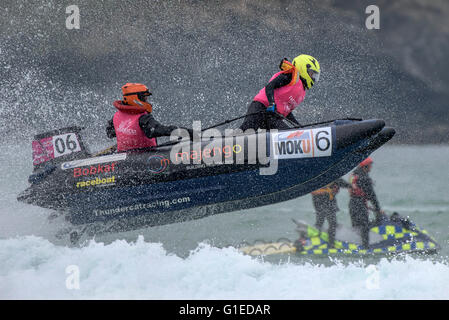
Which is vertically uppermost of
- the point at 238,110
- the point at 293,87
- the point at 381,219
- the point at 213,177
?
the point at 238,110

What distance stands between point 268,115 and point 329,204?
1889 millimetres

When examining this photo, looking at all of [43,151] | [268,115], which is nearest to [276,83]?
[268,115]

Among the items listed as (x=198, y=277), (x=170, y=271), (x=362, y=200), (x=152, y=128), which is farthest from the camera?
(x=362, y=200)

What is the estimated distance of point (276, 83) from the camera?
486 cm

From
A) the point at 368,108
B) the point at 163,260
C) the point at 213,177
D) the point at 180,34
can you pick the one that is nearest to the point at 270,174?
the point at 213,177

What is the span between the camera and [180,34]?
13844 millimetres

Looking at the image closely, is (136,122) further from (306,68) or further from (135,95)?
(306,68)

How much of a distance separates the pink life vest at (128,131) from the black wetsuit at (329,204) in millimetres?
2408

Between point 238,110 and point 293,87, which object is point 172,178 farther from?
point 238,110

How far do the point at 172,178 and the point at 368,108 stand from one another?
13.4 metres

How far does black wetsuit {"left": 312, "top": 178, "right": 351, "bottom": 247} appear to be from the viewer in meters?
6.00

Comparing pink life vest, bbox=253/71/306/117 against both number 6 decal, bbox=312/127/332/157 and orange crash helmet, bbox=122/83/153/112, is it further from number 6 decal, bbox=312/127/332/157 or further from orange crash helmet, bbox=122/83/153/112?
orange crash helmet, bbox=122/83/153/112

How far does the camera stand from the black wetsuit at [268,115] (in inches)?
190

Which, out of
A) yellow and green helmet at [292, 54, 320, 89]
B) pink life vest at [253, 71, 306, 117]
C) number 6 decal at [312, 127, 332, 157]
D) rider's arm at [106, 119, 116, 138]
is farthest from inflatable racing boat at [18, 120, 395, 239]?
yellow and green helmet at [292, 54, 320, 89]
